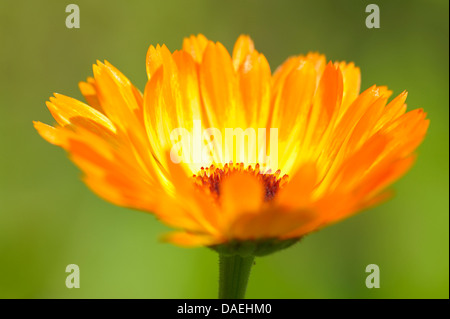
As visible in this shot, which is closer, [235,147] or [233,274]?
[233,274]

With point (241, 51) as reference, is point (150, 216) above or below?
below

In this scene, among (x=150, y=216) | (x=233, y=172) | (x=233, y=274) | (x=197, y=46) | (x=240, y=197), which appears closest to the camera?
(x=240, y=197)

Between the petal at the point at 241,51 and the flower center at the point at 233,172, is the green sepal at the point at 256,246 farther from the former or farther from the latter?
the petal at the point at 241,51

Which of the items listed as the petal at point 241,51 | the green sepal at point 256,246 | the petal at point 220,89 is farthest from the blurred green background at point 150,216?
the green sepal at point 256,246

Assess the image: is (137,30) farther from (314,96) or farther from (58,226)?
(314,96)

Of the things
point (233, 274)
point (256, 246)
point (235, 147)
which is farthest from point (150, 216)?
point (256, 246)

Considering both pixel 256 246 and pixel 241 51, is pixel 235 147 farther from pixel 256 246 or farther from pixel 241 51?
pixel 256 246
